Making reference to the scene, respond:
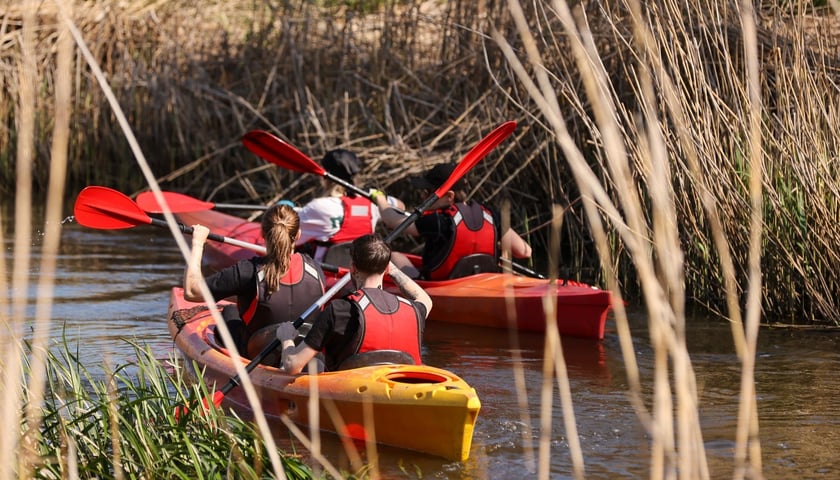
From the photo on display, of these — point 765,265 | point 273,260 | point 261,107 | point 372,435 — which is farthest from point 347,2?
point 372,435

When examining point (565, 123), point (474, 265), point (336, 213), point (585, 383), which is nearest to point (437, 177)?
point (474, 265)

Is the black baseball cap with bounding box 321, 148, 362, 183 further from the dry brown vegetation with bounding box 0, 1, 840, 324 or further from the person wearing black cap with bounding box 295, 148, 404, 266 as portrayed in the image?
the dry brown vegetation with bounding box 0, 1, 840, 324

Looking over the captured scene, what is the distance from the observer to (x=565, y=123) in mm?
8234

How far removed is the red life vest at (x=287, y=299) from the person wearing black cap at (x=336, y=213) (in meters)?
2.26

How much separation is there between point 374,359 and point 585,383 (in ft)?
4.91

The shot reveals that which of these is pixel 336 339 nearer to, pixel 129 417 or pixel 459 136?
pixel 129 417

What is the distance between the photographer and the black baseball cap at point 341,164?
730cm

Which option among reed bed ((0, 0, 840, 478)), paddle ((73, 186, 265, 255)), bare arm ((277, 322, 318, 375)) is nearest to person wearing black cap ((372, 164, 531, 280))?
reed bed ((0, 0, 840, 478))

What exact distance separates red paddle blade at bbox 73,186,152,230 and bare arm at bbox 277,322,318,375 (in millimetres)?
1421

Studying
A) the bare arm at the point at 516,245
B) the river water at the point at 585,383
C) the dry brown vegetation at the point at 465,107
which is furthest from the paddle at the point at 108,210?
the bare arm at the point at 516,245

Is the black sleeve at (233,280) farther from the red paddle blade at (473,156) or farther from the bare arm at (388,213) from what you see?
the bare arm at (388,213)

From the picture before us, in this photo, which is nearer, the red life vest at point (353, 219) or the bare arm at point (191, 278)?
the bare arm at point (191, 278)

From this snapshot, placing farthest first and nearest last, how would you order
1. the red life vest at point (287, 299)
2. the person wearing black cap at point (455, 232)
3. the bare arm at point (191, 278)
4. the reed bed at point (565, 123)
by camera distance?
the person wearing black cap at point (455, 232), the red life vest at point (287, 299), the bare arm at point (191, 278), the reed bed at point (565, 123)

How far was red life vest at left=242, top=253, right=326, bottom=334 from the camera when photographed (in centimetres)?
498
